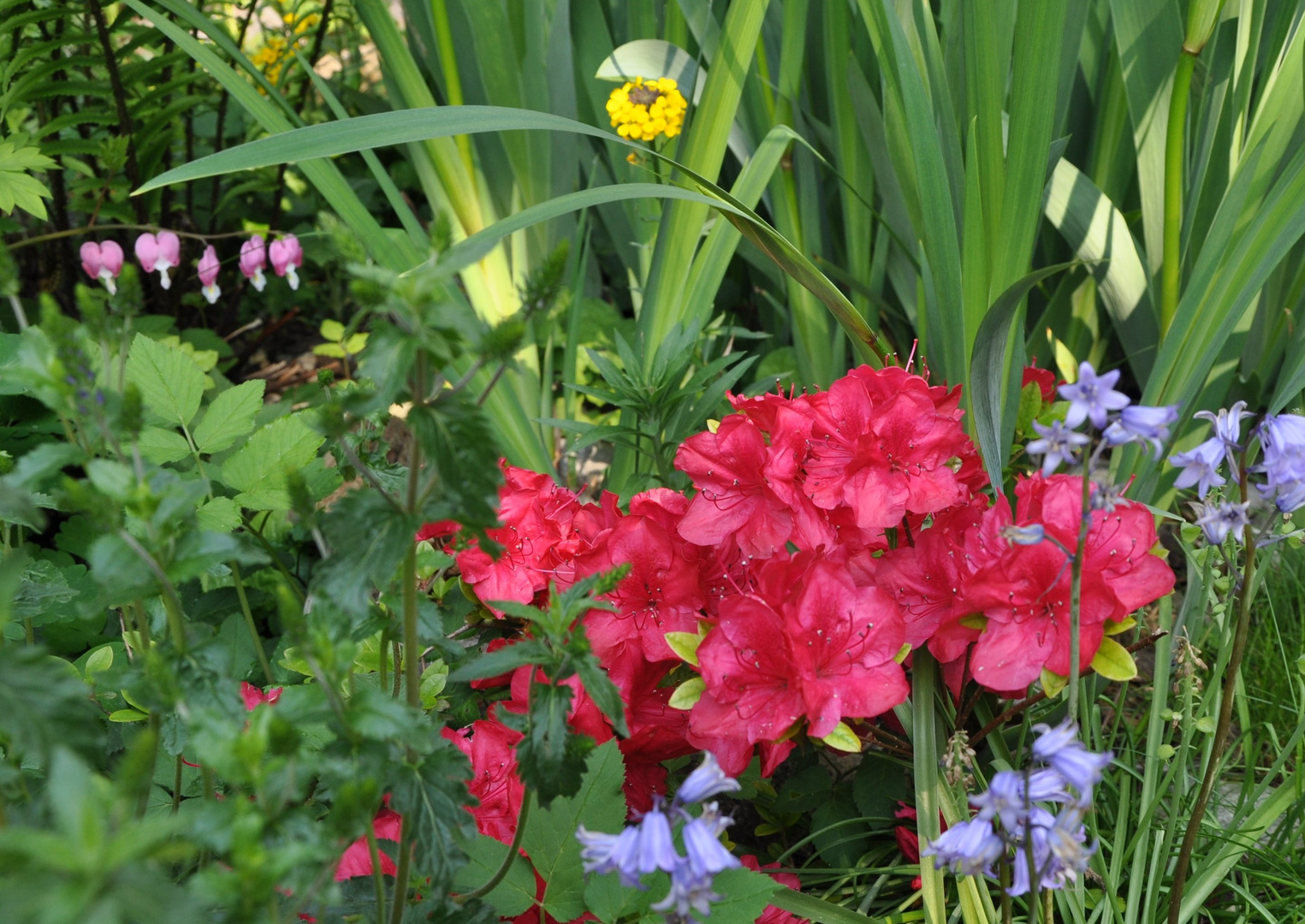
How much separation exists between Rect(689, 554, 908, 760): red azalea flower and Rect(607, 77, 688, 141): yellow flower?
977 millimetres

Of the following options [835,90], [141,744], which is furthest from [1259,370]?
[141,744]

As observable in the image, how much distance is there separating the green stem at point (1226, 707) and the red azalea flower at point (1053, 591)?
58mm

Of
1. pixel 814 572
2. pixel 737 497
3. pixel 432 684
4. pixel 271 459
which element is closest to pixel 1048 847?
pixel 814 572

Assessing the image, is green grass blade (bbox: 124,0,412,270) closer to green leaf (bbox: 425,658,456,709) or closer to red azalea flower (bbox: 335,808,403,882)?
green leaf (bbox: 425,658,456,709)

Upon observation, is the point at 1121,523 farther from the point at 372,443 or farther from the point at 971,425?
the point at 372,443

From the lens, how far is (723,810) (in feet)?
4.22

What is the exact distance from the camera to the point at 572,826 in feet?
2.83

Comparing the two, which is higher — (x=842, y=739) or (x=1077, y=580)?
(x=1077, y=580)

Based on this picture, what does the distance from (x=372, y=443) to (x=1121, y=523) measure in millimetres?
677

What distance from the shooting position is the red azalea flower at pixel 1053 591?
0.84 meters

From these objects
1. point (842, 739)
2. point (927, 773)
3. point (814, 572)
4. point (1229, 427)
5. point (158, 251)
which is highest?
point (158, 251)

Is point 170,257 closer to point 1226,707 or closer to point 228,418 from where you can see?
point 228,418

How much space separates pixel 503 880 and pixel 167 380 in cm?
66

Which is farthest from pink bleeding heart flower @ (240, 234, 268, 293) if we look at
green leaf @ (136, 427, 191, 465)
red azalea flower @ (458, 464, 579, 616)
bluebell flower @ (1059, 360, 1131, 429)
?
bluebell flower @ (1059, 360, 1131, 429)
